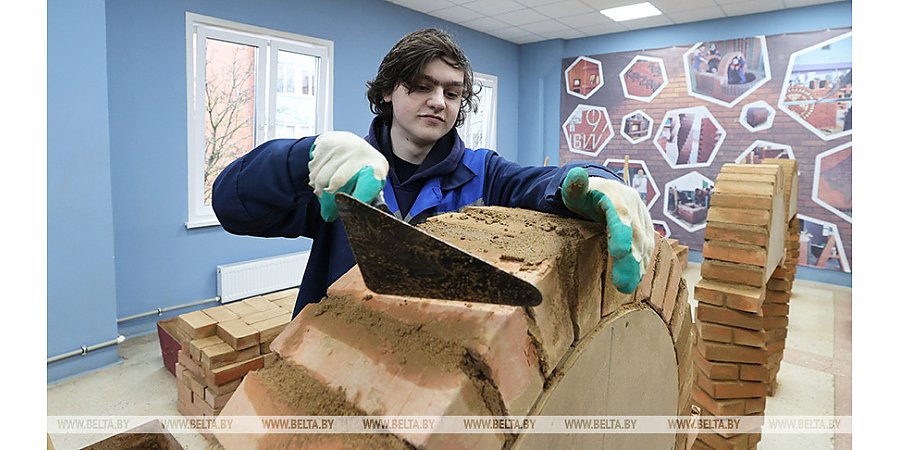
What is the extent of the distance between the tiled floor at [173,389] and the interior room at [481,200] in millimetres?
17

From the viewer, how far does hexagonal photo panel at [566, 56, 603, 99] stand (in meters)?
6.99

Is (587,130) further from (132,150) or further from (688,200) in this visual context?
(132,150)

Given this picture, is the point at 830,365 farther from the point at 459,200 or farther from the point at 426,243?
the point at 426,243

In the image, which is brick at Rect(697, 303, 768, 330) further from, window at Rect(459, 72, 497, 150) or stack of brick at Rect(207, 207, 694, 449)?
window at Rect(459, 72, 497, 150)

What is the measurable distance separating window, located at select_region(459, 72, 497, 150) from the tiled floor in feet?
15.1

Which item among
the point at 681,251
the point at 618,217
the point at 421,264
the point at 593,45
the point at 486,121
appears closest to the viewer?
the point at 421,264

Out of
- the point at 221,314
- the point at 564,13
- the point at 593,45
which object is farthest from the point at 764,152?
the point at 221,314

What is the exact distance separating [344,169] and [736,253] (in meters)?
1.67

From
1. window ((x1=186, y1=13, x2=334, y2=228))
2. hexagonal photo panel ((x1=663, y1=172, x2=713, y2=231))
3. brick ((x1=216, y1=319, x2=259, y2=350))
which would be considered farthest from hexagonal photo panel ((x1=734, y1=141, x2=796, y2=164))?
brick ((x1=216, y1=319, x2=259, y2=350))

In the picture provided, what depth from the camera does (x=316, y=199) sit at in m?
1.19

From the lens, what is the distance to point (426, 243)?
0.51 m

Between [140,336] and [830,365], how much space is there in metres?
5.15

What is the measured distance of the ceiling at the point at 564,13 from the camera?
5.40m

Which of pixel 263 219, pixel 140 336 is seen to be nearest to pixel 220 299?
pixel 140 336
